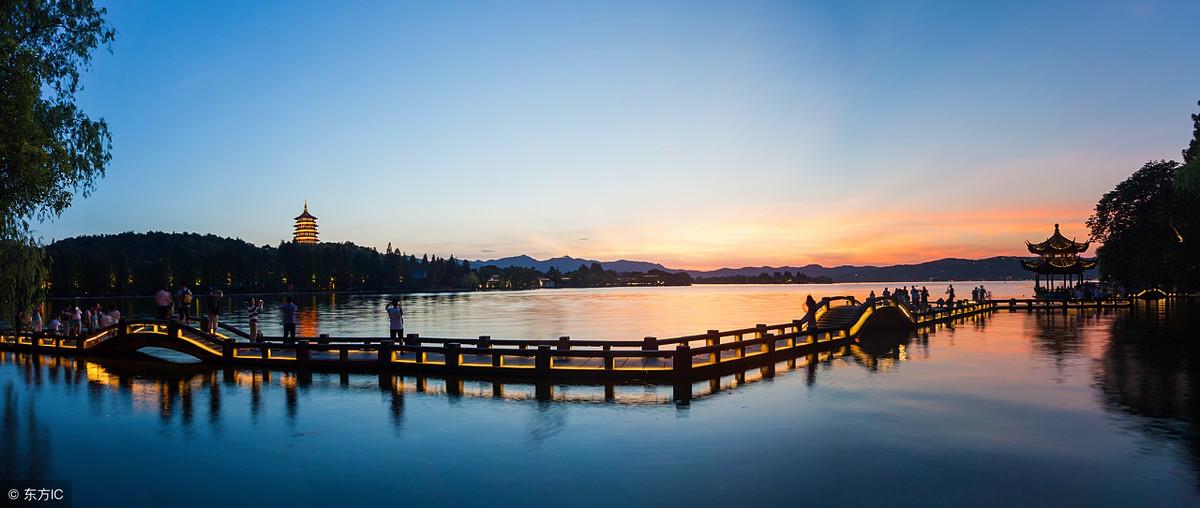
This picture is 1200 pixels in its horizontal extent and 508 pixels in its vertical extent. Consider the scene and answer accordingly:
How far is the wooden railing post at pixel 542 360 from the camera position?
64.8 feet

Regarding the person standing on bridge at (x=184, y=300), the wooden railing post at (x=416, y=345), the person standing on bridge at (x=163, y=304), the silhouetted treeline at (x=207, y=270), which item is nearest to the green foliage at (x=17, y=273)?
the person standing on bridge at (x=163, y=304)

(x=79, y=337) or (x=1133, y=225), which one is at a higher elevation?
(x=1133, y=225)

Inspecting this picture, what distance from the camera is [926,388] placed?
737 inches

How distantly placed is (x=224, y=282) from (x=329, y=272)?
28483 mm

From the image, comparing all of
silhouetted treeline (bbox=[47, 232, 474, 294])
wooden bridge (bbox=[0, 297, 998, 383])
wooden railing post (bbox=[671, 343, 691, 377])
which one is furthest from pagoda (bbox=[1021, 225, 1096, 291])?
silhouetted treeline (bbox=[47, 232, 474, 294])

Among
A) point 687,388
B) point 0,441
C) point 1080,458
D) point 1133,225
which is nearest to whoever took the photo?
point 1080,458

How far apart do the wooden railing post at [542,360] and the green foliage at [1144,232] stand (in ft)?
155

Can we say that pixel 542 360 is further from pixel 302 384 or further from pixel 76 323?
pixel 76 323

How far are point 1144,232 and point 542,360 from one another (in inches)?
2364

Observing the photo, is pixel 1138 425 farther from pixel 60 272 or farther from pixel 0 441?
pixel 60 272

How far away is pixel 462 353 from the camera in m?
20.8

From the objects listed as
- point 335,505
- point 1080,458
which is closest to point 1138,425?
point 1080,458

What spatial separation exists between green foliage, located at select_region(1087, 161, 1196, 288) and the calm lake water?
36.7 metres

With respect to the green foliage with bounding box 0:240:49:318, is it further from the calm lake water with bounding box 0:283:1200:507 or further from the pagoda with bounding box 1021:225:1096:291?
the pagoda with bounding box 1021:225:1096:291
